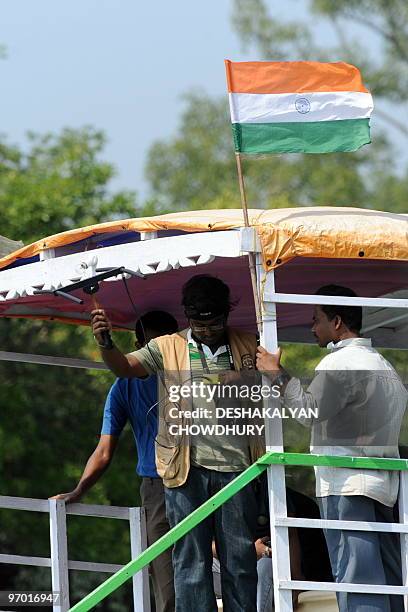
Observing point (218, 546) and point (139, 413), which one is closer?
point (218, 546)

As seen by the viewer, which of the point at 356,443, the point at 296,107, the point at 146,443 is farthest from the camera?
the point at 146,443

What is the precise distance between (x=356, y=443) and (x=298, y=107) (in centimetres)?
182

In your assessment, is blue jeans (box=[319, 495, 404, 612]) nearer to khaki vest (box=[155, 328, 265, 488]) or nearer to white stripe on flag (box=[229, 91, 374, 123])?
khaki vest (box=[155, 328, 265, 488])

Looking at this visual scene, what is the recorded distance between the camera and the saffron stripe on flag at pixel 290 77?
6992 millimetres

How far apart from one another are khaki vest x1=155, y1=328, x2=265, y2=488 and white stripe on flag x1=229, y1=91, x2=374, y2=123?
3.84ft

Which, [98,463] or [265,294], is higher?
[265,294]

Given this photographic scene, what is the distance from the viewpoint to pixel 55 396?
66.3ft

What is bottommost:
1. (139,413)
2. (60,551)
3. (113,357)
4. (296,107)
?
(60,551)

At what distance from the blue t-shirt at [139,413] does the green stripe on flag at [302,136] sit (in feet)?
→ 5.33

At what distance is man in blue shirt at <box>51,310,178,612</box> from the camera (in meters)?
7.65

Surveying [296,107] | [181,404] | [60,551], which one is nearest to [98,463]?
[60,551]

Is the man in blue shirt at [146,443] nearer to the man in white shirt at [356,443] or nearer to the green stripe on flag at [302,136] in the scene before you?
the man in white shirt at [356,443]

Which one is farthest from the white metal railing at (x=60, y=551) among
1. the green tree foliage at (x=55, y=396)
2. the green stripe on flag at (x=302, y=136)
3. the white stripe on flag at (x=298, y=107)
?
the green tree foliage at (x=55, y=396)

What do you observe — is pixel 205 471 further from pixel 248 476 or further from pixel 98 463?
pixel 98 463
